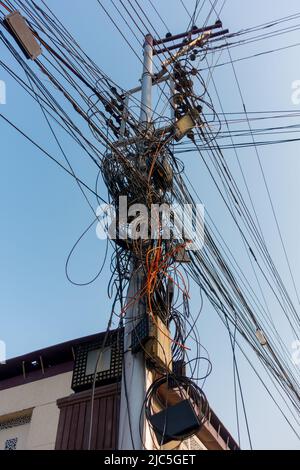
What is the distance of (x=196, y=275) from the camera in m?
4.59

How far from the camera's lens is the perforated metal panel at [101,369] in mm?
4262

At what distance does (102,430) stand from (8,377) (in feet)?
8.62

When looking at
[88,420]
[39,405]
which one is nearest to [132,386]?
[88,420]

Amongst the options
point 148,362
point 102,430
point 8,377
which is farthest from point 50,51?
point 8,377

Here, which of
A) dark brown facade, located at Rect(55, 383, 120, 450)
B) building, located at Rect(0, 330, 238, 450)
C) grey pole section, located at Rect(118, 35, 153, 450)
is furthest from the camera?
building, located at Rect(0, 330, 238, 450)

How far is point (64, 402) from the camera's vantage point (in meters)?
4.30

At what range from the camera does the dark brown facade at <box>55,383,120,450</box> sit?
379cm

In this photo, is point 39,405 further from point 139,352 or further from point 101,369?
point 139,352

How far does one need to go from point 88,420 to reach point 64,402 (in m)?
0.39

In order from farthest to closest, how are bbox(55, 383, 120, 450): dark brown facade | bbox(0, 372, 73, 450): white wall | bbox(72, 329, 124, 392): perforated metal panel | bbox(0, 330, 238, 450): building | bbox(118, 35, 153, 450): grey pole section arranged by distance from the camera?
bbox(0, 372, 73, 450): white wall
bbox(72, 329, 124, 392): perforated metal panel
bbox(0, 330, 238, 450): building
bbox(55, 383, 120, 450): dark brown facade
bbox(118, 35, 153, 450): grey pole section

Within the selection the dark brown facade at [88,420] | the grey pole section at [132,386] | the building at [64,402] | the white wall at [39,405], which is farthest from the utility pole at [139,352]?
the white wall at [39,405]

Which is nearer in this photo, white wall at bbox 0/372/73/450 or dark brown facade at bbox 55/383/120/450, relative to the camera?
dark brown facade at bbox 55/383/120/450

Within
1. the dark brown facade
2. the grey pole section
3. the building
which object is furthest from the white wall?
the grey pole section

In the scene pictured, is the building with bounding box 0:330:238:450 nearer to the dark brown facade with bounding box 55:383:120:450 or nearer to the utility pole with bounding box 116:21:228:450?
the dark brown facade with bounding box 55:383:120:450
